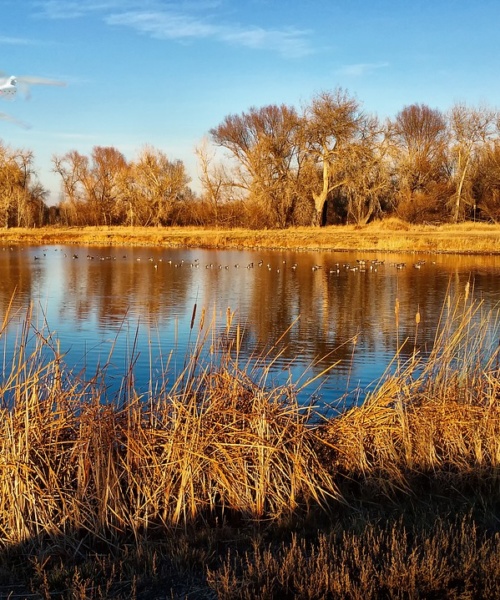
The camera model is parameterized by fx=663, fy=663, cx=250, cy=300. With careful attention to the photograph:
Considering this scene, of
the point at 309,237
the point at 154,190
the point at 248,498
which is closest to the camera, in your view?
the point at 248,498

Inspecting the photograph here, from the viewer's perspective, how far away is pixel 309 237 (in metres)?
46.3

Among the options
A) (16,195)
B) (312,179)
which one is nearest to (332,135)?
(312,179)

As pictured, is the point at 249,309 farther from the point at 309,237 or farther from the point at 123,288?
the point at 309,237

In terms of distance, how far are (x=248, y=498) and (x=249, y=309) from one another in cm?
1295

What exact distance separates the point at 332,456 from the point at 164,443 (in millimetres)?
1482

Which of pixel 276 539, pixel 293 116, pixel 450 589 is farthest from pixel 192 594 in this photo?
pixel 293 116

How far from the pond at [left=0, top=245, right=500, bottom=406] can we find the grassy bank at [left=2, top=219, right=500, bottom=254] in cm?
457

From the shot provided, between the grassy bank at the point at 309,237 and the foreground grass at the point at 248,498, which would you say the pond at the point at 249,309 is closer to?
the foreground grass at the point at 248,498

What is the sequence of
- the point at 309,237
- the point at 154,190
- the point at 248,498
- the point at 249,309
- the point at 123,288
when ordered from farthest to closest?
the point at 154,190
the point at 309,237
the point at 123,288
the point at 249,309
the point at 248,498

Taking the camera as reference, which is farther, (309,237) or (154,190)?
(154,190)

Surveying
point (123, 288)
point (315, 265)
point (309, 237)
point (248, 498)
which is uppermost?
point (309, 237)

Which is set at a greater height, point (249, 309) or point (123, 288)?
point (123, 288)

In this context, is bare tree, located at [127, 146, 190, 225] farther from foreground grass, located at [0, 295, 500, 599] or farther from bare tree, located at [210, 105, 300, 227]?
foreground grass, located at [0, 295, 500, 599]

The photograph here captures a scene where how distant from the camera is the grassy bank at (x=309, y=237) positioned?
40531mm
